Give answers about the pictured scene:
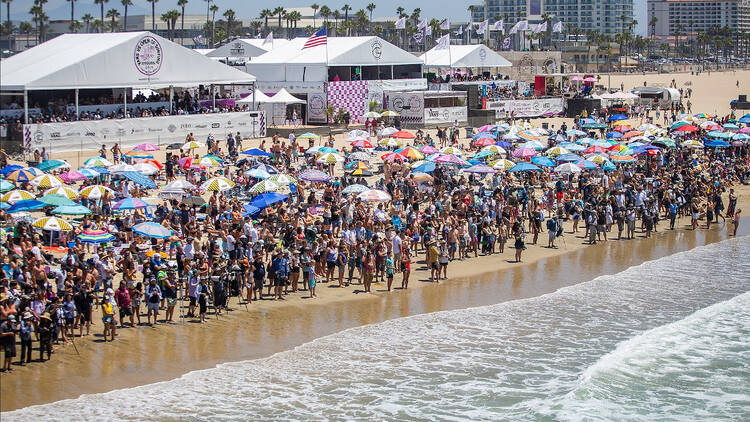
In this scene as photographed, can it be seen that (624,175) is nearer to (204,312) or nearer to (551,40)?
(204,312)

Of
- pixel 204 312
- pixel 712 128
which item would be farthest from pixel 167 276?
pixel 712 128

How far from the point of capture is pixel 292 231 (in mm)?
22688

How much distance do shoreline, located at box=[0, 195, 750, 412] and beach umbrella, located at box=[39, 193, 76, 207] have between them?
5.11 m

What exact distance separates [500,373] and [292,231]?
25.3ft

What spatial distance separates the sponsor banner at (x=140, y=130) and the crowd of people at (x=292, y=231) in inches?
52.1

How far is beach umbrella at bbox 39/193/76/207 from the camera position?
846 inches

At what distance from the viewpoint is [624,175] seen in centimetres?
3475

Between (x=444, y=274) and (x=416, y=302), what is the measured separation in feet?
7.09

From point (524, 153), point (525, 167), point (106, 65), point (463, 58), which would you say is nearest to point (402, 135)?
point (524, 153)

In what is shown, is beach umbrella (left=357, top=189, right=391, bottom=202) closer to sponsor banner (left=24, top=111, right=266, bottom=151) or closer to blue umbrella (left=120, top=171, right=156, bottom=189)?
blue umbrella (left=120, top=171, right=156, bottom=189)

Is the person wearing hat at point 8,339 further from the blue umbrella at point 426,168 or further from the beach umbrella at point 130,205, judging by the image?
the blue umbrella at point 426,168

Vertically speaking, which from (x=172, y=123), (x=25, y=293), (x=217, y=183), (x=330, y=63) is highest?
(x=330, y=63)

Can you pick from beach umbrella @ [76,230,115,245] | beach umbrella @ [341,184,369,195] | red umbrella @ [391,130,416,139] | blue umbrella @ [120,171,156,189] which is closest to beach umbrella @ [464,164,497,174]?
beach umbrella @ [341,184,369,195]

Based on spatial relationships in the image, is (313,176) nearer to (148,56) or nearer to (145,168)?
(145,168)
